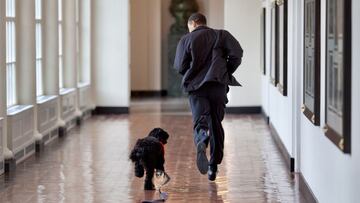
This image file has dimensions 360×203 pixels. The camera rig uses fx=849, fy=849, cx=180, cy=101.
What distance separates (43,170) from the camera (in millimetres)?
9875

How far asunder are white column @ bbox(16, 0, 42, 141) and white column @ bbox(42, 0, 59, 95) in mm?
1526

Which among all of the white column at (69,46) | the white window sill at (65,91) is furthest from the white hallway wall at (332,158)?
the white column at (69,46)

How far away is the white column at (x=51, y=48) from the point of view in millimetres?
12766

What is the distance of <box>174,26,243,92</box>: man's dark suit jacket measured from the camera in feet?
28.6

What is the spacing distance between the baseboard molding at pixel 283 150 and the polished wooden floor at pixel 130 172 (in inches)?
3.3

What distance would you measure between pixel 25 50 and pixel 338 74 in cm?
621

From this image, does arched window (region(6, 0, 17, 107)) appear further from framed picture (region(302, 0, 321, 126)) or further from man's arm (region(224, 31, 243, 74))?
framed picture (region(302, 0, 321, 126))

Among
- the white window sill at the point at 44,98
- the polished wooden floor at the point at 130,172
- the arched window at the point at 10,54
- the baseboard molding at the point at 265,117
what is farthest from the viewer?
the baseboard molding at the point at 265,117

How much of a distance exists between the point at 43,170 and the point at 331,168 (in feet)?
14.9

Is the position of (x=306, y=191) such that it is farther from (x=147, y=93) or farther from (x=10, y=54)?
(x=147, y=93)

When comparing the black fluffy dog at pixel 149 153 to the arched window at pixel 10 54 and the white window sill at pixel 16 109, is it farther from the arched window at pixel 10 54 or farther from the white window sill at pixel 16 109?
the arched window at pixel 10 54

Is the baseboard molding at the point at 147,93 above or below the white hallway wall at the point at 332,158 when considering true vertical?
below

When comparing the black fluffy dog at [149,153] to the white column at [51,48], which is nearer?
the black fluffy dog at [149,153]

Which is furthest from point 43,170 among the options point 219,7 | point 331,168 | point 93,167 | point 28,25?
point 219,7
